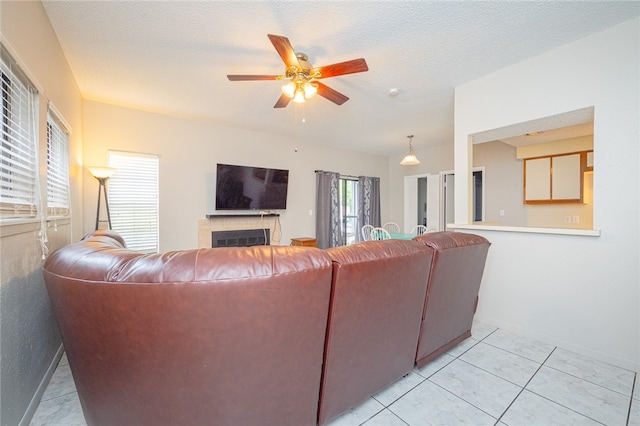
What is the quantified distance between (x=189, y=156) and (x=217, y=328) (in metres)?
3.69

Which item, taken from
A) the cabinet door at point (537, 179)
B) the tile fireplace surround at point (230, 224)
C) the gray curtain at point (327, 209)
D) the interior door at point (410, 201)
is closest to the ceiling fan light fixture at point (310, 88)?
the tile fireplace surround at point (230, 224)

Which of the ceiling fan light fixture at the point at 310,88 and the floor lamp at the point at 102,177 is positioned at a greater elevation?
the ceiling fan light fixture at the point at 310,88

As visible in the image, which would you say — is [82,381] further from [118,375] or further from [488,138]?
[488,138]

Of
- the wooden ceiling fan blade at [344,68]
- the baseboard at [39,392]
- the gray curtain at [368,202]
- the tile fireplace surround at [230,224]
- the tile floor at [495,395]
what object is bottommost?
the tile floor at [495,395]

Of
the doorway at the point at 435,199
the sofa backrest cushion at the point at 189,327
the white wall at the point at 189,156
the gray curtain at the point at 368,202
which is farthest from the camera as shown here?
the gray curtain at the point at 368,202

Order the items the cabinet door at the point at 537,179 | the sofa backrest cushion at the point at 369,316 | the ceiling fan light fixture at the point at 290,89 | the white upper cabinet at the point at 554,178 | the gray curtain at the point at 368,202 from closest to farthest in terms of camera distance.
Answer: the sofa backrest cushion at the point at 369,316 → the ceiling fan light fixture at the point at 290,89 → the white upper cabinet at the point at 554,178 → the cabinet door at the point at 537,179 → the gray curtain at the point at 368,202

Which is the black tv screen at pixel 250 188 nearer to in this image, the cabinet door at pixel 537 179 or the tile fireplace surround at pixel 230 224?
the tile fireplace surround at pixel 230 224

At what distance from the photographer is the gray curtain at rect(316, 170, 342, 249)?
5.32 m

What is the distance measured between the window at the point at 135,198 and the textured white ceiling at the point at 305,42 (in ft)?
2.58

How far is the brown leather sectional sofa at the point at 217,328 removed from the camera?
89 centimetres

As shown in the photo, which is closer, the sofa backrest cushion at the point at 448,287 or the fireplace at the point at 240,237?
the sofa backrest cushion at the point at 448,287

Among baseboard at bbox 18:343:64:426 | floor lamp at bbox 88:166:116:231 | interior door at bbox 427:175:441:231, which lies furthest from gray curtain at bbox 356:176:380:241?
baseboard at bbox 18:343:64:426

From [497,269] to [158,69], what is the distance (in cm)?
397

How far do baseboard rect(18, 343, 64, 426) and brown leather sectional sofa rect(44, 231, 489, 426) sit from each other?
1.63 feet
